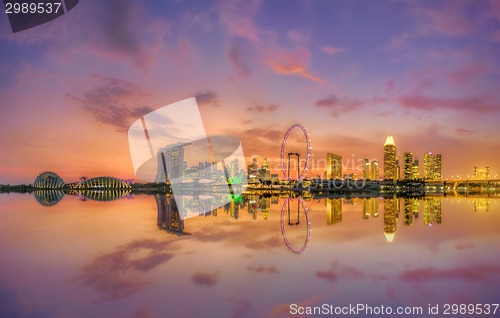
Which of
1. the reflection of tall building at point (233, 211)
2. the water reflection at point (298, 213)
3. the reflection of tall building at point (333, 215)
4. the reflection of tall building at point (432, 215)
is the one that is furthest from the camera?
the reflection of tall building at point (233, 211)

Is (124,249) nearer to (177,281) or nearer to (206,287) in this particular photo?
(177,281)

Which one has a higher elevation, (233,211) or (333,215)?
(333,215)

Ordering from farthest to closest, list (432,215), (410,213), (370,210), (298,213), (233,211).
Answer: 1. (370,210)
2. (233,211)
3. (410,213)
4. (298,213)
5. (432,215)

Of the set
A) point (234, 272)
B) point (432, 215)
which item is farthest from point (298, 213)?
point (234, 272)

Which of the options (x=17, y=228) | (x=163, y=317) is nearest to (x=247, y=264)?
(x=163, y=317)

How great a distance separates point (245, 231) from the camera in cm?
3105

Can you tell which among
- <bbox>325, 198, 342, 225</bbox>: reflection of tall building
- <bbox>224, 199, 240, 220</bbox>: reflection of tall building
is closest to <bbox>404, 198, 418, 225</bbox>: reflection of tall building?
<bbox>325, 198, 342, 225</bbox>: reflection of tall building

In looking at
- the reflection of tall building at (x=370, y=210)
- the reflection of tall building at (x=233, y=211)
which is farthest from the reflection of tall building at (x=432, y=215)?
the reflection of tall building at (x=233, y=211)

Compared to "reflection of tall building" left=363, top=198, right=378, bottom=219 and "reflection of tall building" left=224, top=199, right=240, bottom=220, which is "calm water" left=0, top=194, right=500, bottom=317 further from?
"reflection of tall building" left=224, top=199, right=240, bottom=220

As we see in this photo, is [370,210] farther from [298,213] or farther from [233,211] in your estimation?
[233,211]

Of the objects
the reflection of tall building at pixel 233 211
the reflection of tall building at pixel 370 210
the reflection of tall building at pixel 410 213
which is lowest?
the reflection of tall building at pixel 233 211

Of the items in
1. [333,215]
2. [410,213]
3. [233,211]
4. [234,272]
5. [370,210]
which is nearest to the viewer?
[234,272]

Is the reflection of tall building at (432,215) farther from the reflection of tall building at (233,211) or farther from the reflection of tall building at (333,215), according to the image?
the reflection of tall building at (233,211)

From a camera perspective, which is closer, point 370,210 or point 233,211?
point 233,211
